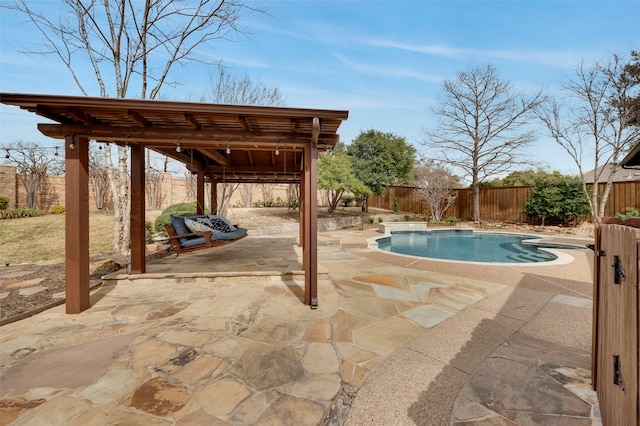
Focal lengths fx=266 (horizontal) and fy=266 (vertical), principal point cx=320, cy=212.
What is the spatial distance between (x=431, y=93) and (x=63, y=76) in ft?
53.1

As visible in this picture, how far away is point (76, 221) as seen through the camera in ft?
10.0

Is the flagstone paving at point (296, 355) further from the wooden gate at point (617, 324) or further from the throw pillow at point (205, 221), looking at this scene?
the throw pillow at point (205, 221)

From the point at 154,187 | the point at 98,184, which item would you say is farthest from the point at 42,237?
the point at 154,187

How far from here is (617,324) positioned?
1.27 meters

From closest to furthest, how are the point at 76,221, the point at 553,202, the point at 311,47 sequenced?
the point at 76,221
the point at 311,47
the point at 553,202

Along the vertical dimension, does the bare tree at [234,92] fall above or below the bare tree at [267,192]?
above

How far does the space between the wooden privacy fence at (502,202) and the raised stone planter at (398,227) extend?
13.6ft

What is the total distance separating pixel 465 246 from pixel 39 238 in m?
13.4

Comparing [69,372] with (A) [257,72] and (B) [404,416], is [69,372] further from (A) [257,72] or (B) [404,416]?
(A) [257,72]

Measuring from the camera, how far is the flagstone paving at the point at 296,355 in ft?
5.38

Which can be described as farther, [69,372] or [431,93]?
[431,93]

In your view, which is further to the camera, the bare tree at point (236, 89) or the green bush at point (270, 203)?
the green bush at point (270, 203)

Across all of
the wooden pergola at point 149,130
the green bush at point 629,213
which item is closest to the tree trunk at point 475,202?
the green bush at point 629,213

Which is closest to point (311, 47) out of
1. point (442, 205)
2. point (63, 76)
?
point (63, 76)
